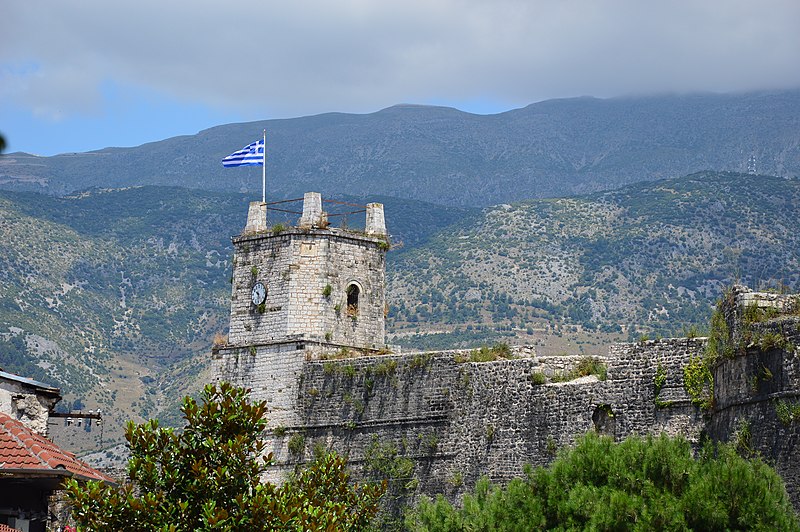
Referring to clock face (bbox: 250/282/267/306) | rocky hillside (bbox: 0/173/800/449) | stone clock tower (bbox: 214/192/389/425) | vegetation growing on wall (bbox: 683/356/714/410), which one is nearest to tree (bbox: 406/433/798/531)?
vegetation growing on wall (bbox: 683/356/714/410)

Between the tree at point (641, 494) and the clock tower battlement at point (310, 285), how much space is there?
38.6 feet

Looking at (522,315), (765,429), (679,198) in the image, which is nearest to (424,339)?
(522,315)

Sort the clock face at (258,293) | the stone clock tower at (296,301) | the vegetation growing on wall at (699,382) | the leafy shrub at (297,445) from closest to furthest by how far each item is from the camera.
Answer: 1. the vegetation growing on wall at (699,382)
2. the leafy shrub at (297,445)
3. the stone clock tower at (296,301)
4. the clock face at (258,293)

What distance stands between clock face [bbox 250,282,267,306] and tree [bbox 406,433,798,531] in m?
12.9

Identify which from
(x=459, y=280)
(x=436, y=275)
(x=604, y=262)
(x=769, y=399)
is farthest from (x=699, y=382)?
(x=604, y=262)

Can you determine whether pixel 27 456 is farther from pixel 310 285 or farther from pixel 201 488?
pixel 310 285

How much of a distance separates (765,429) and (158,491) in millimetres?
10325

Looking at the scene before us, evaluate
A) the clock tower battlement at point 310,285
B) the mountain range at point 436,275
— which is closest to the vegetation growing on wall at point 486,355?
the clock tower battlement at point 310,285

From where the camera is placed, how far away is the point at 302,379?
41469 mm

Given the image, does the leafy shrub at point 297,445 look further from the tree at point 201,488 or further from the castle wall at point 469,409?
the tree at point 201,488

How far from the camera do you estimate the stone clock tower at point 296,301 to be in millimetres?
42000

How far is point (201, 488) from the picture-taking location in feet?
79.8

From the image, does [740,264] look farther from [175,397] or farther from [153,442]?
[153,442]

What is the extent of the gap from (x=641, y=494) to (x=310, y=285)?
53.9 ft
